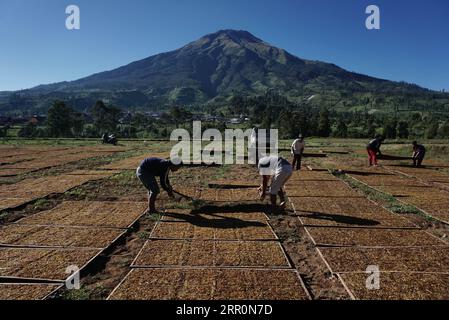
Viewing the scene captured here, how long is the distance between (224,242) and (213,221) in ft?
4.18

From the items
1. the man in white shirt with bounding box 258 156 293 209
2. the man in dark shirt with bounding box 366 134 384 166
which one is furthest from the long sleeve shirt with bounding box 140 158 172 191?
the man in dark shirt with bounding box 366 134 384 166

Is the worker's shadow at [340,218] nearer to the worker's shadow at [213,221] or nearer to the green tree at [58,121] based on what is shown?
the worker's shadow at [213,221]

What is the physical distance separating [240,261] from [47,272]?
2.59m

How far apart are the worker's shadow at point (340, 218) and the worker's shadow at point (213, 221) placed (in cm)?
126

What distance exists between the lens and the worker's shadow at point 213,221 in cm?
683

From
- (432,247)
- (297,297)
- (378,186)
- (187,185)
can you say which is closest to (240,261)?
(297,297)

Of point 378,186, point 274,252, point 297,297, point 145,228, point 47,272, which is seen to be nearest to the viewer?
point 297,297

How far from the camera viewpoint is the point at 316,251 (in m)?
5.62

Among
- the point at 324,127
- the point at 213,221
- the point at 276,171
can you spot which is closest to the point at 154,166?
the point at 213,221

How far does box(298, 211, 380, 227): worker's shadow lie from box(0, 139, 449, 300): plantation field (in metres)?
0.02

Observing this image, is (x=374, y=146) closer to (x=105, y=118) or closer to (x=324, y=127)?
(x=324, y=127)

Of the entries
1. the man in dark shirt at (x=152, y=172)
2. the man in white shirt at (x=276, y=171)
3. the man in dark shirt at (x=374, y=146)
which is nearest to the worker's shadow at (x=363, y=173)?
the man in dark shirt at (x=374, y=146)
